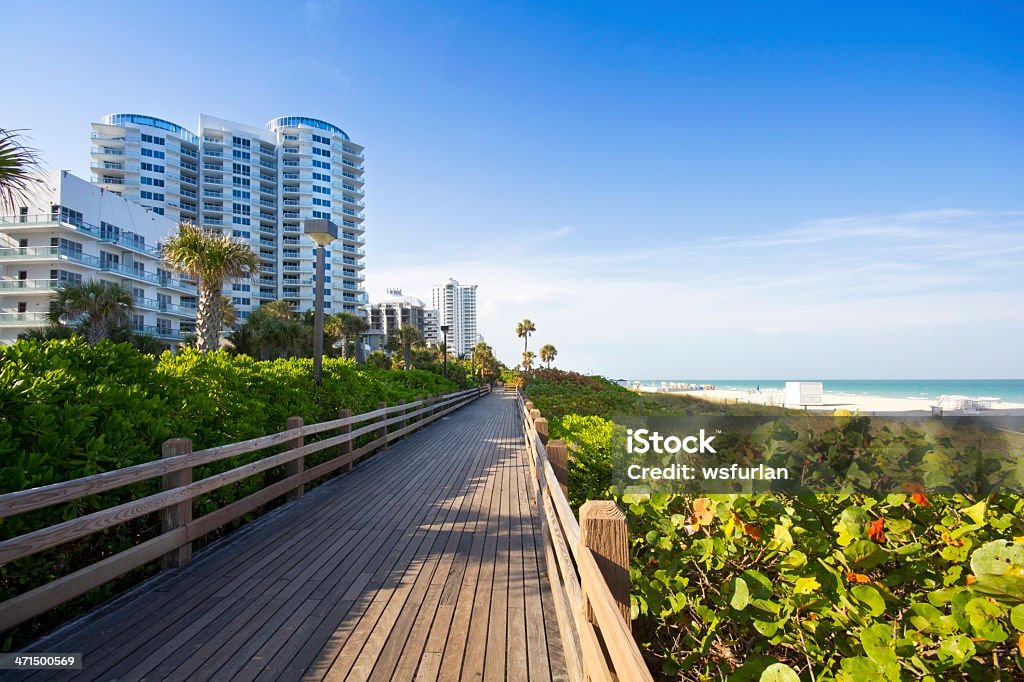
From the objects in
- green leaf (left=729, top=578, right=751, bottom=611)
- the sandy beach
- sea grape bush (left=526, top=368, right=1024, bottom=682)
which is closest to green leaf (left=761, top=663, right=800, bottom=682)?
sea grape bush (left=526, top=368, right=1024, bottom=682)

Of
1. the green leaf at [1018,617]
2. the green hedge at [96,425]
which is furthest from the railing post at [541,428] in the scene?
the green leaf at [1018,617]

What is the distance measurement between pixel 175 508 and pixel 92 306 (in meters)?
35.0

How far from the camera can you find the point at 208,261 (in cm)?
2469

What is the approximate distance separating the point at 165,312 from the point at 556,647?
6493cm

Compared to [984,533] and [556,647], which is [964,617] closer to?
[984,533]

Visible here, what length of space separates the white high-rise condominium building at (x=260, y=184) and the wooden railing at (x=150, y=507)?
81918 millimetres

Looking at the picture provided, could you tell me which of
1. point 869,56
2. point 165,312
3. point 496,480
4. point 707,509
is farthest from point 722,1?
point 165,312

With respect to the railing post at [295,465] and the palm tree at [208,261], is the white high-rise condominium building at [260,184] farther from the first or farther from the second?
the railing post at [295,465]

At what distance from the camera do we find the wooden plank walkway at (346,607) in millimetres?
3066

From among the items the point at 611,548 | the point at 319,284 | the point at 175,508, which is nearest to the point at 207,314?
the point at 319,284

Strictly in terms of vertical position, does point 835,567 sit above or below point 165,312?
below

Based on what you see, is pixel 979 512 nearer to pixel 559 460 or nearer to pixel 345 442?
pixel 559 460

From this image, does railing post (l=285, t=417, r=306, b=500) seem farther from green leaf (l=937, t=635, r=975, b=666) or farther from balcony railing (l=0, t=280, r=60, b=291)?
balcony railing (l=0, t=280, r=60, b=291)

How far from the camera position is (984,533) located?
1.98 m
